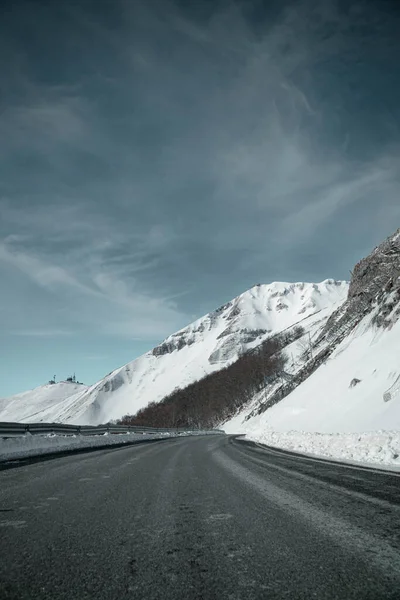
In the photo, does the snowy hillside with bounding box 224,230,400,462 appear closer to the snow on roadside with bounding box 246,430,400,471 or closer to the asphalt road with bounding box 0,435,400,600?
the snow on roadside with bounding box 246,430,400,471

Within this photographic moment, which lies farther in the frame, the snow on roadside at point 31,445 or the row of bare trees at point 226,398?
the row of bare trees at point 226,398

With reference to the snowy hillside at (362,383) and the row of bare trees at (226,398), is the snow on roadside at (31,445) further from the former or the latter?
the row of bare trees at (226,398)

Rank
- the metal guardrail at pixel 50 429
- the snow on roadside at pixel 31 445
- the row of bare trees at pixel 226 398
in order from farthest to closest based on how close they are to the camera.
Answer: the row of bare trees at pixel 226 398 < the metal guardrail at pixel 50 429 < the snow on roadside at pixel 31 445

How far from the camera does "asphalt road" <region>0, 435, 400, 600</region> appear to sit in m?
2.14

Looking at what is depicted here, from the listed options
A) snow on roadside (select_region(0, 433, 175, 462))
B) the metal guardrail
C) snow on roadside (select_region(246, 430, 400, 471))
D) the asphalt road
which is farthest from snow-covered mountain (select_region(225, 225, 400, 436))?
the asphalt road

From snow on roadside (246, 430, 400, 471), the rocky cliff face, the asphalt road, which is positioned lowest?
snow on roadside (246, 430, 400, 471)

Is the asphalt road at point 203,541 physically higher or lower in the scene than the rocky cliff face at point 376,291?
lower

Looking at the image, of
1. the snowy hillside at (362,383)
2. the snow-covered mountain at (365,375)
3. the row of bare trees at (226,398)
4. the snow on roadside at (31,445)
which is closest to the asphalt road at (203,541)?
the snowy hillside at (362,383)

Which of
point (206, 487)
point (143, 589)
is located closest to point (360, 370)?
point (206, 487)

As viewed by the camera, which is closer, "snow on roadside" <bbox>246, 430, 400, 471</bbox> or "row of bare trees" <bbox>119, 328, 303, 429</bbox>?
"snow on roadside" <bbox>246, 430, 400, 471</bbox>

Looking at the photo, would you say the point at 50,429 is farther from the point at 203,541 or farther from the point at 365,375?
the point at 365,375

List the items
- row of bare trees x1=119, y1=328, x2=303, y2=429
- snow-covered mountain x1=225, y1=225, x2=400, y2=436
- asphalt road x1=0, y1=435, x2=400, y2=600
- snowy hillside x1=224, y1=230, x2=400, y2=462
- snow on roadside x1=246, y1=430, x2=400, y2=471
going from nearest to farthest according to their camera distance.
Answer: asphalt road x1=0, y1=435, x2=400, y2=600
snow on roadside x1=246, y1=430, x2=400, y2=471
snowy hillside x1=224, y1=230, x2=400, y2=462
snow-covered mountain x1=225, y1=225, x2=400, y2=436
row of bare trees x1=119, y1=328, x2=303, y2=429

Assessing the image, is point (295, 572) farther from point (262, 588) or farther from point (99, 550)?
point (99, 550)

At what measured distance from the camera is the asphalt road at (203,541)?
7.02 feet
